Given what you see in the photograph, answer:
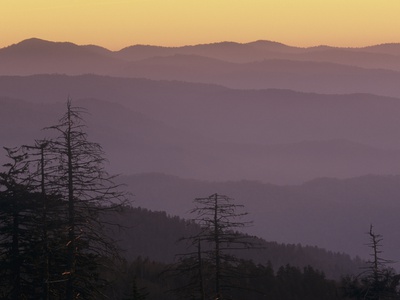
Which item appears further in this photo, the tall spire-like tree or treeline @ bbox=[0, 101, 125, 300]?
the tall spire-like tree

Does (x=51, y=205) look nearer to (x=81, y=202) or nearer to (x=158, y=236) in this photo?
(x=81, y=202)

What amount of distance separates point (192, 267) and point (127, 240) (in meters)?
151

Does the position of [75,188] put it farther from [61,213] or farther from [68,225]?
[68,225]

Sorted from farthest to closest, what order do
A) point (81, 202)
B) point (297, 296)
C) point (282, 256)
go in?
1. point (282, 256)
2. point (297, 296)
3. point (81, 202)

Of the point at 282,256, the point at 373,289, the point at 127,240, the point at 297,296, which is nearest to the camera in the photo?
the point at 373,289

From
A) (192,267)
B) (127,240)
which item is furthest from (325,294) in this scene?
(127,240)

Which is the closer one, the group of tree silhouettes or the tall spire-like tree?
the group of tree silhouettes

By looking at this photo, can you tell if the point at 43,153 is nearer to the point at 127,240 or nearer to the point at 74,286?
the point at 74,286

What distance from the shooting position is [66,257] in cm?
2984

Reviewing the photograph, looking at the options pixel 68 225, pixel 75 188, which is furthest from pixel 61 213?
pixel 75 188

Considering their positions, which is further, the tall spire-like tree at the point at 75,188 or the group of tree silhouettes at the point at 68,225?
the tall spire-like tree at the point at 75,188

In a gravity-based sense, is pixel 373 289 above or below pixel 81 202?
below

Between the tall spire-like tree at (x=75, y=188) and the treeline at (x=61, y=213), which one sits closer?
the treeline at (x=61, y=213)

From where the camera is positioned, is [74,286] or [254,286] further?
[254,286]
